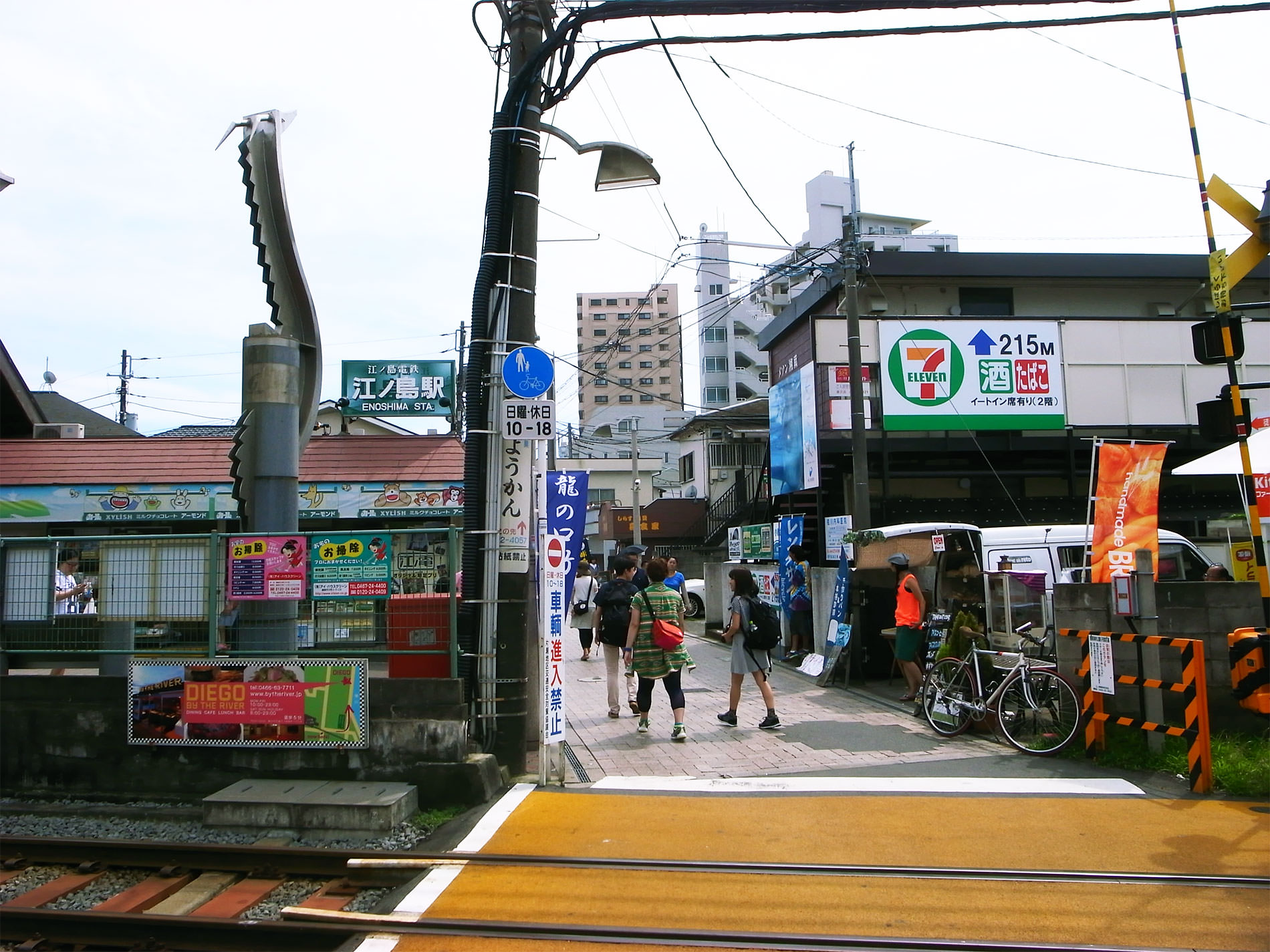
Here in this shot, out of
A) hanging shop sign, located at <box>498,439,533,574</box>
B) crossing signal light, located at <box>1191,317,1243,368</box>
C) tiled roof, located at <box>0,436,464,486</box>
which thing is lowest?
hanging shop sign, located at <box>498,439,533,574</box>

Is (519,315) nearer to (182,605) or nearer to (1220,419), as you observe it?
(182,605)

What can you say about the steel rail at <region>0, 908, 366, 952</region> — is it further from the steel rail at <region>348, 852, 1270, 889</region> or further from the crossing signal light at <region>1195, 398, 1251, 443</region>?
the crossing signal light at <region>1195, 398, 1251, 443</region>

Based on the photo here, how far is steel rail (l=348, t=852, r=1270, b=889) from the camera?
5.07m

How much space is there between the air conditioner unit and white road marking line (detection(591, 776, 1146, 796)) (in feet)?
65.5

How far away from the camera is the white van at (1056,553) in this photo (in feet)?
41.5

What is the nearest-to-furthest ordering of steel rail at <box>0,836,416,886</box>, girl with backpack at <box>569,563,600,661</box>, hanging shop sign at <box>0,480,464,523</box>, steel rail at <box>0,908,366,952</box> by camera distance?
steel rail at <box>0,908,366,952</box>, steel rail at <box>0,836,416,886</box>, girl with backpack at <box>569,563,600,661</box>, hanging shop sign at <box>0,480,464,523</box>

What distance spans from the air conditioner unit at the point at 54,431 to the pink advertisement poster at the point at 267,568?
673 inches

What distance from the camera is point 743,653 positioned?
9430 millimetres

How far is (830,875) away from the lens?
524 centimetres

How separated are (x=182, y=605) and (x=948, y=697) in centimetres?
728

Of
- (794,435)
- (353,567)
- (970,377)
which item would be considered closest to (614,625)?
(353,567)

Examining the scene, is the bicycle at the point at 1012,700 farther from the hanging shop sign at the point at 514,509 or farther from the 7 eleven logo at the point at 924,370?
the 7 eleven logo at the point at 924,370

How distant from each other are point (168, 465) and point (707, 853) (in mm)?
17880

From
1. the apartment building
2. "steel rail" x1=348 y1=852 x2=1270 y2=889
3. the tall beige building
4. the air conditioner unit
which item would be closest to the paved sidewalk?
"steel rail" x1=348 y1=852 x2=1270 y2=889
